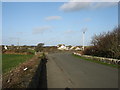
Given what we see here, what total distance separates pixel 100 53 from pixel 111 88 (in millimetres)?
26863

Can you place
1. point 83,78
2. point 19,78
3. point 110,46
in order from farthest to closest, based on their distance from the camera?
point 110,46, point 83,78, point 19,78

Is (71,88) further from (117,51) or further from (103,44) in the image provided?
(103,44)

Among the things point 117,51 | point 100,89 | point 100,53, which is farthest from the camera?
point 100,53

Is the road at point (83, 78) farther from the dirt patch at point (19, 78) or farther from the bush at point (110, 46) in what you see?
the bush at point (110, 46)

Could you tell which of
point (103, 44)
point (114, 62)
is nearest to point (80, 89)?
point (114, 62)

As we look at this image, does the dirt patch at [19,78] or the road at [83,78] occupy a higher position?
the dirt patch at [19,78]

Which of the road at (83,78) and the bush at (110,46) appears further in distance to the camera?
the bush at (110,46)

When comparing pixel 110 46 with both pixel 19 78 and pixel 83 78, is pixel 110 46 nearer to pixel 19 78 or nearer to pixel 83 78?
pixel 83 78

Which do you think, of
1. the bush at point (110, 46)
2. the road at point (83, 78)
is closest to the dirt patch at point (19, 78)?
the road at point (83, 78)

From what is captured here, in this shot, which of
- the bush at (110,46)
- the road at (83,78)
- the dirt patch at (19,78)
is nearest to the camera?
the dirt patch at (19,78)

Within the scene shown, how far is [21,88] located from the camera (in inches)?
244

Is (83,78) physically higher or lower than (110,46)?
lower

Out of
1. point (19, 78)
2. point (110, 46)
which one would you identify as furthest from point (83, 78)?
point (110, 46)

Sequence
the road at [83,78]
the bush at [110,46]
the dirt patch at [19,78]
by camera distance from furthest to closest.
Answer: the bush at [110,46]
the road at [83,78]
the dirt patch at [19,78]
